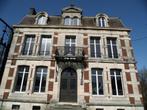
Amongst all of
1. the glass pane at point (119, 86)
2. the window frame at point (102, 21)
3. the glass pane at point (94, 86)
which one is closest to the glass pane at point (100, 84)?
the glass pane at point (94, 86)

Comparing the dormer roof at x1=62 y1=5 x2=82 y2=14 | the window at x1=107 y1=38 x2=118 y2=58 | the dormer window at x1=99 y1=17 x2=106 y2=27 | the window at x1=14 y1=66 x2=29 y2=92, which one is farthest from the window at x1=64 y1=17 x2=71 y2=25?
the window at x1=14 y1=66 x2=29 y2=92

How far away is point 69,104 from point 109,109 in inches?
124

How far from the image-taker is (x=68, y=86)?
13.6 metres

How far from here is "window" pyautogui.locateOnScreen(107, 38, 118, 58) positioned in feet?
49.4

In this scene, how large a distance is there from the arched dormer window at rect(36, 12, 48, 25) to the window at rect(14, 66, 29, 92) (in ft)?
17.8

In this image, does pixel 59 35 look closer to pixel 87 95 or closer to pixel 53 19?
pixel 53 19

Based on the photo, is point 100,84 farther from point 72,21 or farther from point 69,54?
point 72,21

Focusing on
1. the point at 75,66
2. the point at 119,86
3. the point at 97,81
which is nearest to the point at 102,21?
the point at 75,66

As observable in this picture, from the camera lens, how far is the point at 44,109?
40.6ft

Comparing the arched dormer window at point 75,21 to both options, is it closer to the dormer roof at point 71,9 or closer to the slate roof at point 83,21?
the slate roof at point 83,21

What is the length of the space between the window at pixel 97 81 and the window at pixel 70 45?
8.88ft

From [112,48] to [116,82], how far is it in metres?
3.47

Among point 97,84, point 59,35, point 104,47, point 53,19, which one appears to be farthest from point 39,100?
point 53,19

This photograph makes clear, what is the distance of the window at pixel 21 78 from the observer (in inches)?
532
